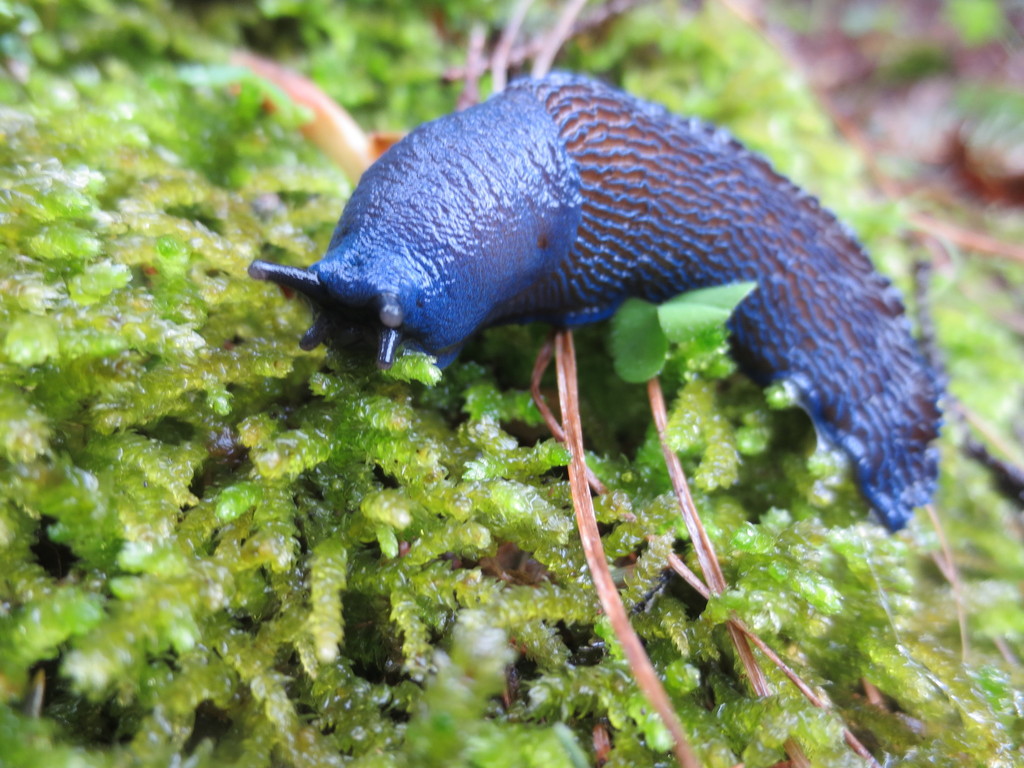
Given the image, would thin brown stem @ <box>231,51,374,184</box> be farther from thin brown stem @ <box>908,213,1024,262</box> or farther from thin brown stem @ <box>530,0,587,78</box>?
thin brown stem @ <box>908,213,1024,262</box>

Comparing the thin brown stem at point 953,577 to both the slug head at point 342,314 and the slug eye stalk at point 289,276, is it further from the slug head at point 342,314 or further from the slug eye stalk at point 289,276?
the slug eye stalk at point 289,276

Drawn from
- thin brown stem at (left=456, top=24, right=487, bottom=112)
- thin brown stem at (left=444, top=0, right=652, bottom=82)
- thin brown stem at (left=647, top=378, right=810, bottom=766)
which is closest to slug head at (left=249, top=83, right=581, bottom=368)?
thin brown stem at (left=647, top=378, right=810, bottom=766)

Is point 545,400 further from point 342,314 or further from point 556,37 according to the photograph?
point 556,37

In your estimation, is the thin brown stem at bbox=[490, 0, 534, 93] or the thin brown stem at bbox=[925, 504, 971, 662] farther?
the thin brown stem at bbox=[490, 0, 534, 93]

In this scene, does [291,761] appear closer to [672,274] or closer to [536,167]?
[536,167]

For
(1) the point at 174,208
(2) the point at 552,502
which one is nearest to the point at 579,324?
(2) the point at 552,502
